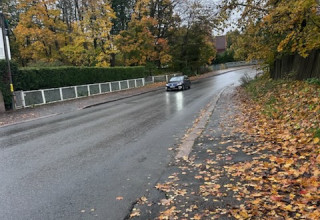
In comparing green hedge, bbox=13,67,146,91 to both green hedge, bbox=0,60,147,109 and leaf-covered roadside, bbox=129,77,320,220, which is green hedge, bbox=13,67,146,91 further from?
leaf-covered roadside, bbox=129,77,320,220

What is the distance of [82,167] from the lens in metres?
5.52

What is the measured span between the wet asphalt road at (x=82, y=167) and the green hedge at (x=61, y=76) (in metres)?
8.69

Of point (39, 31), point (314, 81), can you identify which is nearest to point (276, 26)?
point (314, 81)

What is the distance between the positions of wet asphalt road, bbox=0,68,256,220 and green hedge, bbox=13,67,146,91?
869cm

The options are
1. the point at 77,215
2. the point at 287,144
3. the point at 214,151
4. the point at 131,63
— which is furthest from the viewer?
the point at 131,63

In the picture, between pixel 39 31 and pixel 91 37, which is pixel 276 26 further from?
pixel 39 31

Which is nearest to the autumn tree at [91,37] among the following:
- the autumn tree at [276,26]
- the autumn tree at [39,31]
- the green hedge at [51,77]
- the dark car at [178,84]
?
the autumn tree at [39,31]

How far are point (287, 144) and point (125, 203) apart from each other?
148 inches

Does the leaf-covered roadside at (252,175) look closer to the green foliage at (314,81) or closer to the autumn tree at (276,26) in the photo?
the green foliage at (314,81)

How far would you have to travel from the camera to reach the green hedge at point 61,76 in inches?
679

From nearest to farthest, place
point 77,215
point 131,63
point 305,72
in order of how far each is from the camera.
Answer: point 77,215, point 305,72, point 131,63

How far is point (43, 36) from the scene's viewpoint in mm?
29875

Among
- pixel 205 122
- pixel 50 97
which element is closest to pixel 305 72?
pixel 205 122

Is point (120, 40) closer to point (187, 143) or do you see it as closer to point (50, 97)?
point (50, 97)
